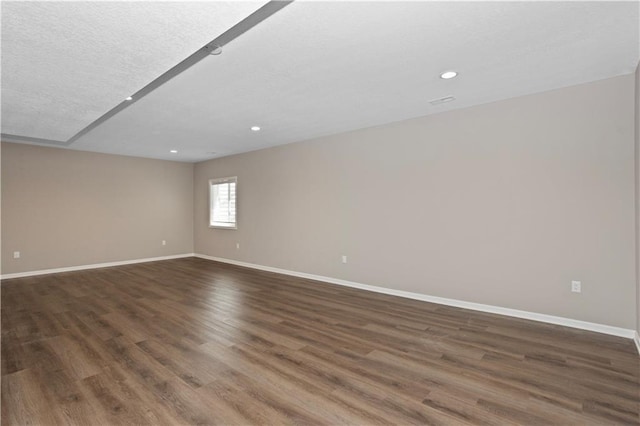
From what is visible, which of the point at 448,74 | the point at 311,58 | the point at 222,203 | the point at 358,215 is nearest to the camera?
the point at 311,58

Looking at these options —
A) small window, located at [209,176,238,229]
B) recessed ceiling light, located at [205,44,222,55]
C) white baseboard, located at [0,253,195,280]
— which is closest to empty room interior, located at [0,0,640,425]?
recessed ceiling light, located at [205,44,222,55]

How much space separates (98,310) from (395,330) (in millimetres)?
3629

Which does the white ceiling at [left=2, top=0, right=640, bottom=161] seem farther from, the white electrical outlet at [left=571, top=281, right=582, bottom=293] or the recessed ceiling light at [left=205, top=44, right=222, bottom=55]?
the white electrical outlet at [left=571, top=281, right=582, bottom=293]

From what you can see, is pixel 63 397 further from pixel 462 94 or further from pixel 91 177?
pixel 91 177

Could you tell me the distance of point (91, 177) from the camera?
6762mm

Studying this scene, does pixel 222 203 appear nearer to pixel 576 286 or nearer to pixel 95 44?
pixel 95 44

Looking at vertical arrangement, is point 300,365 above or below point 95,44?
below

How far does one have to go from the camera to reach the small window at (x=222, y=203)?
741cm

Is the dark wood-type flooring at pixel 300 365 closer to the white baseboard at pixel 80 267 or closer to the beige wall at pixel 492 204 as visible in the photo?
the beige wall at pixel 492 204

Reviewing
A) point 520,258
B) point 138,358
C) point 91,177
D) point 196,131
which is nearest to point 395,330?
point 520,258

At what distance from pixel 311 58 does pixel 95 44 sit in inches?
62.1

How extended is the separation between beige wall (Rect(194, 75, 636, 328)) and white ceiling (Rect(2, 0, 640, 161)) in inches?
12.8

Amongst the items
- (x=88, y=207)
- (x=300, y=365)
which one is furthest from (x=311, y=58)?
(x=88, y=207)

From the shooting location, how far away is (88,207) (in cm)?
673
